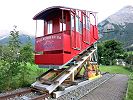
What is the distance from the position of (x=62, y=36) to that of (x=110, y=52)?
39.4 metres

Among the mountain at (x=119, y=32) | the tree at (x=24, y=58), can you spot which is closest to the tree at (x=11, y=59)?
the tree at (x=24, y=58)

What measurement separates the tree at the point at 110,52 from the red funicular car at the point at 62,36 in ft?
112

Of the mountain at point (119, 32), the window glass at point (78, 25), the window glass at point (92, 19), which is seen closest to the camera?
the window glass at point (78, 25)

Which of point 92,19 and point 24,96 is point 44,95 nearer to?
point 24,96

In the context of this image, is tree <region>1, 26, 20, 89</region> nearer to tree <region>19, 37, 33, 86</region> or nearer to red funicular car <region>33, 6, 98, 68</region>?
tree <region>19, 37, 33, 86</region>

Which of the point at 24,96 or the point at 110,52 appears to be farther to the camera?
the point at 110,52

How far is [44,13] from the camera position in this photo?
1343 cm

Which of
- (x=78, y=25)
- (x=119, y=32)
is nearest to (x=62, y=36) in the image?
(x=78, y=25)

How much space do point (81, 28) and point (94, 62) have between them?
133 inches

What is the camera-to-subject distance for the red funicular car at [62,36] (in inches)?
441

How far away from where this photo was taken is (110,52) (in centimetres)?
4906

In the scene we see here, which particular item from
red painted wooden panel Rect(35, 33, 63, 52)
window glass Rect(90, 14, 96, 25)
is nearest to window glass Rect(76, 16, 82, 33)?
red painted wooden panel Rect(35, 33, 63, 52)

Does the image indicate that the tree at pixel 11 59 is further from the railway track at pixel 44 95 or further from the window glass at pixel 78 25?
the window glass at pixel 78 25

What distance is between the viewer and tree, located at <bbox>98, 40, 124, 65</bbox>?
48.9m
